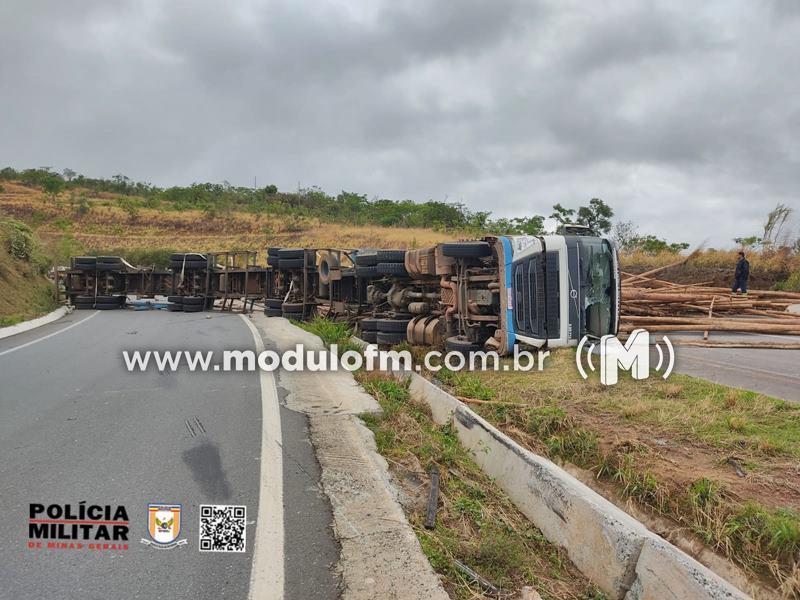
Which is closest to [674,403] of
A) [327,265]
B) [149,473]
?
[149,473]

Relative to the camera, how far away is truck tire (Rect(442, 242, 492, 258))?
8.38 m

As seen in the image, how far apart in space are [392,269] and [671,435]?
625 centimetres

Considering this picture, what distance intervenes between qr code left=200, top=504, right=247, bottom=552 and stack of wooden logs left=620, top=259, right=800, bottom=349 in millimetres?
9643

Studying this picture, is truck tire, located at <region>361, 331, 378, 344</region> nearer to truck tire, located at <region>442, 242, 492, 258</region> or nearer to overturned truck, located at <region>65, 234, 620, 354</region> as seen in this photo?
overturned truck, located at <region>65, 234, 620, 354</region>

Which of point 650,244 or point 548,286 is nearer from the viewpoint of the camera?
point 548,286

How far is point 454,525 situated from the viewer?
3604 millimetres

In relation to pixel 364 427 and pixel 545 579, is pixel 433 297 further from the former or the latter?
pixel 545 579

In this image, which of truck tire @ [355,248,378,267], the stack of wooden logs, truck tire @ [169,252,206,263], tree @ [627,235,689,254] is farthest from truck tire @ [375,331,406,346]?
tree @ [627,235,689,254]

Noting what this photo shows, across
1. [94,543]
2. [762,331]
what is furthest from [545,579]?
[762,331]

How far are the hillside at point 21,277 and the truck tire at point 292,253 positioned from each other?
748 cm

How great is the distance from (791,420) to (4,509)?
6.00 metres

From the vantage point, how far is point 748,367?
7988 mm

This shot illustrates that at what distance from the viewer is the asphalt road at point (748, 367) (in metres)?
6.52

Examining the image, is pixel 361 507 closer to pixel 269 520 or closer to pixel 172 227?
pixel 269 520
